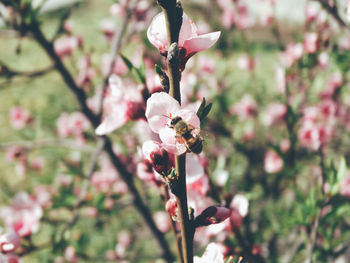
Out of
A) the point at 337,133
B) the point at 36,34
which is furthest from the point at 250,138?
the point at 36,34

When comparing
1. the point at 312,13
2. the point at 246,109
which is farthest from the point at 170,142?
the point at 246,109

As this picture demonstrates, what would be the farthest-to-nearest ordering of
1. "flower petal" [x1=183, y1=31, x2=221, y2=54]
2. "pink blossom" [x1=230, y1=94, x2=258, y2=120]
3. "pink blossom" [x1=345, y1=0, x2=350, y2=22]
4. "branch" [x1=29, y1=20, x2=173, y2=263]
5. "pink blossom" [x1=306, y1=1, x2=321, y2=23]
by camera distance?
"pink blossom" [x1=230, y1=94, x2=258, y2=120]
"pink blossom" [x1=306, y1=1, x2=321, y2=23]
"branch" [x1=29, y1=20, x2=173, y2=263]
"pink blossom" [x1=345, y1=0, x2=350, y2=22]
"flower petal" [x1=183, y1=31, x2=221, y2=54]

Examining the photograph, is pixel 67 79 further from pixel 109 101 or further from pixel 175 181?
pixel 175 181

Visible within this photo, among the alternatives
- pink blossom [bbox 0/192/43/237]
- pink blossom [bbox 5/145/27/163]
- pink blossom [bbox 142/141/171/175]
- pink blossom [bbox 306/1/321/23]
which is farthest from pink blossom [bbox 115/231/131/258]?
pink blossom [bbox 142/141/171/175]

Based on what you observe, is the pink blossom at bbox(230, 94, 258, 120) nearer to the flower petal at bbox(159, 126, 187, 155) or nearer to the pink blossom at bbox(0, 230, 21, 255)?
the pink blossom at bbox(0, 230, 21, 255)

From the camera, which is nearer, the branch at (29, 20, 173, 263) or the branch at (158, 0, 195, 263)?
the branch at (158, 0, 195, 263)

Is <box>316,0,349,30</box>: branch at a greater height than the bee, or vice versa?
<box>316,0,349,30</box>: branch
